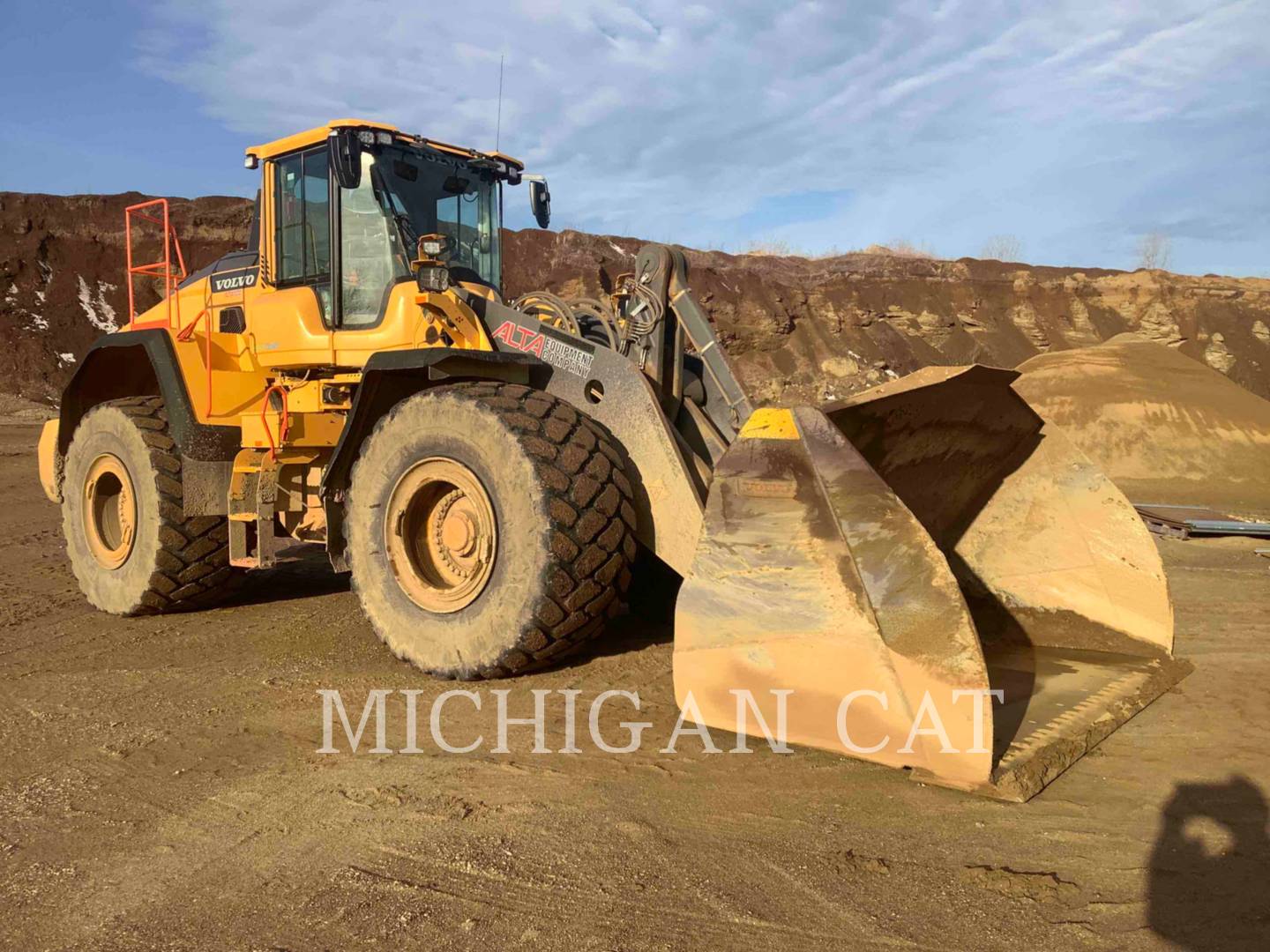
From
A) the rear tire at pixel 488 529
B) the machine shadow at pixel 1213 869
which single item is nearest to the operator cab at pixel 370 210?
the rear tire at pixel 488 529

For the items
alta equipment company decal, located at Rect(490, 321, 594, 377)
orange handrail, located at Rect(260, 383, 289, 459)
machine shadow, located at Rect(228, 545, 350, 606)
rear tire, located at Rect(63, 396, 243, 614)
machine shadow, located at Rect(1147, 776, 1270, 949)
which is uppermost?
alta equipment company decal, located at Rect(490, 321, 594, 377)

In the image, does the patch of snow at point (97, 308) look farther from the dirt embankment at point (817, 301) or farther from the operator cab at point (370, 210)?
the operator cab at point (370, 210)

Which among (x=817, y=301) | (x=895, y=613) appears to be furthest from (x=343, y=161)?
(x=817, y=301)

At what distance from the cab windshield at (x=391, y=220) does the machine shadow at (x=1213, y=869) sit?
168 inches

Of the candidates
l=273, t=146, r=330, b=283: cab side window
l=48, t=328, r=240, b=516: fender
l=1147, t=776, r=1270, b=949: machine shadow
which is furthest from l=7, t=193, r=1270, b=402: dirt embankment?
l=1147, t=776, r=1270, b=949: machine shadow

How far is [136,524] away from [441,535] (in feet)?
8.72

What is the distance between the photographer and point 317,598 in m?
6.85

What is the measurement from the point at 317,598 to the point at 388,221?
2692 mm

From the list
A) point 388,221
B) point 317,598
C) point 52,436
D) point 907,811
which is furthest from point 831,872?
point 52,436

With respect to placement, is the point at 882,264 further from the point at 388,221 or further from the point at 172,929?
the point at 172,929

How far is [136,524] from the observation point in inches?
246

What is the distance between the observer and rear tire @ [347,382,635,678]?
164 inches

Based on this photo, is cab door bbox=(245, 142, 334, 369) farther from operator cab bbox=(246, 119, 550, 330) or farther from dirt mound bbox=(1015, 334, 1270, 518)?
dirt mound bbox=(1015, 334, 1270, 518)

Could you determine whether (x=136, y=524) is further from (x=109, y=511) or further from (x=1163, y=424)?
(x=1163, y=424)
